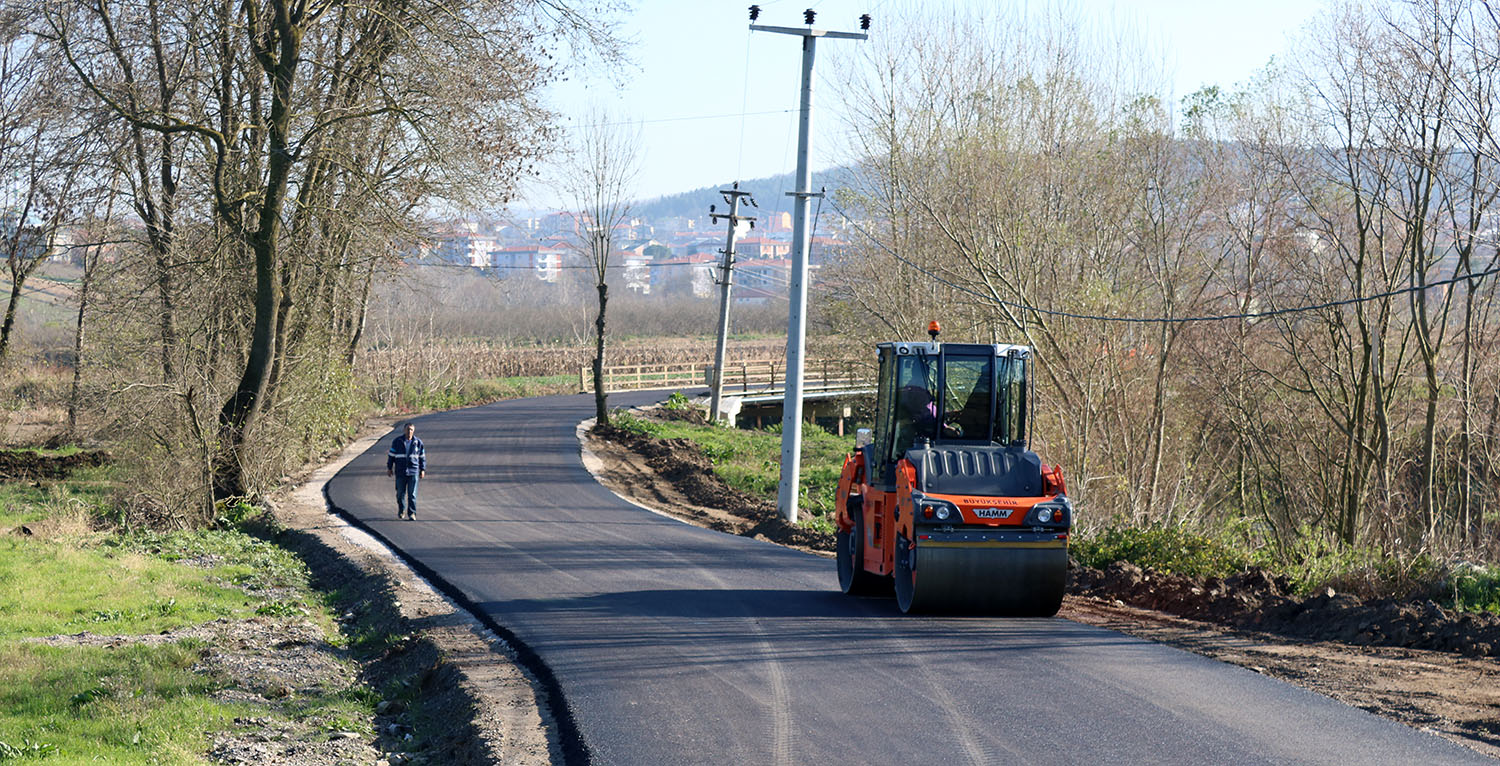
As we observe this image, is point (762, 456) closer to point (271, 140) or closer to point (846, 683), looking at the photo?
point (271, 140)

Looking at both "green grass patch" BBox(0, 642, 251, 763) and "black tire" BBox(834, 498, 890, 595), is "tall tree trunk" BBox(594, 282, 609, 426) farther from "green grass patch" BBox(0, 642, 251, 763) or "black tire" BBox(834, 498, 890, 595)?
"green grass patch" BBox(0, 642, 251, 763)

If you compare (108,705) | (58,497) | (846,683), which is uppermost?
(846,683)

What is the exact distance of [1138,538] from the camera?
15.5 meters

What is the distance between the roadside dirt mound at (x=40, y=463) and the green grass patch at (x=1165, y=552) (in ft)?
82.9

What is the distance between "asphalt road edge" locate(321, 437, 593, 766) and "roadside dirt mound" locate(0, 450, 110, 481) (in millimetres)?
17353

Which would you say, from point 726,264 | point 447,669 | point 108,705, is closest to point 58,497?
point 108,705

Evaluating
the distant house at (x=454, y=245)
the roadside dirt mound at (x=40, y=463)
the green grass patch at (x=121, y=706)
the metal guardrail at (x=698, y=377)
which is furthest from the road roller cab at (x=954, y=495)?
the metal guardrail at (x=698, y=377)

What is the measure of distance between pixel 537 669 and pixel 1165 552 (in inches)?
318

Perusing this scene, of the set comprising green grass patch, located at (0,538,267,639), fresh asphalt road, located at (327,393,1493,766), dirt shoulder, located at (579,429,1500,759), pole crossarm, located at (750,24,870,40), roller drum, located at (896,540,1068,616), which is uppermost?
pole crossarm, located at (750,24,870,40)

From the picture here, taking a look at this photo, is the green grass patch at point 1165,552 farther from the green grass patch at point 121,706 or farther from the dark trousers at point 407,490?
the dark trousers at point 407,490

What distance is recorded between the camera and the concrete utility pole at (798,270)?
2206cm

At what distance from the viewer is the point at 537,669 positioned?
10.6 meters

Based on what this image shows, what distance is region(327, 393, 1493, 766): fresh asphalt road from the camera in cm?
782

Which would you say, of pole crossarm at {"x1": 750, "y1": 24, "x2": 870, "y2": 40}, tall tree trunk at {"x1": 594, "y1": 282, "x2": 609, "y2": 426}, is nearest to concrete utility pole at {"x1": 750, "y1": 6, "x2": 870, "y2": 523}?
pole crossarm at {"x1": 750, "y1": 24, "x2": 870, "y2": 40}
